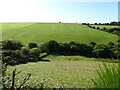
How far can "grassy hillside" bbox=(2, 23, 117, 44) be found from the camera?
80.6 m

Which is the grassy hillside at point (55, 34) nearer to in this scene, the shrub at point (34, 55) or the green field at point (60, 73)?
the shrub at point (34, 55)

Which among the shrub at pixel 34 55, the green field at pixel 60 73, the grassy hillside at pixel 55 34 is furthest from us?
the grassy hillside at pixel 55 34

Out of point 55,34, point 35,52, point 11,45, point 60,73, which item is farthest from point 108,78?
point 55,34

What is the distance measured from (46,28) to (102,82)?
298ft

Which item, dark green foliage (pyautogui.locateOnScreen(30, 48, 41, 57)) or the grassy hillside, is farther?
the grassy hillside

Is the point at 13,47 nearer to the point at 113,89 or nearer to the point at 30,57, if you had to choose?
the point at 30,57

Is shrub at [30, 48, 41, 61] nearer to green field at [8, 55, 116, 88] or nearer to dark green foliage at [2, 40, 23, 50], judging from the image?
green field at [8, 55, 116, 88]

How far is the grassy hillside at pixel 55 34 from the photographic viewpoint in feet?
265

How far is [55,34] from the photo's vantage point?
85.8 meters

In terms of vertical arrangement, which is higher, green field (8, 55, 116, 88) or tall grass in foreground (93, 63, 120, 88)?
tall grass in foreground (93, 63, 120, 88)

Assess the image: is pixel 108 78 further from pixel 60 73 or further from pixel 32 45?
pixel 32 45

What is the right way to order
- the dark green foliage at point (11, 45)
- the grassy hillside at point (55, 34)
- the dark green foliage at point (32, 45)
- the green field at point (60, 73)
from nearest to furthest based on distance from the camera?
the green field at point (60, 73), the dark green foliage at point (11, 45), the dark green foliage at point (32, 45), the grassy hillside at point (55, 34)

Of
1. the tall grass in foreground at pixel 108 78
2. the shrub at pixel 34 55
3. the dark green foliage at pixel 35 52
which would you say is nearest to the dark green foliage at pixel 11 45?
the dark green foliage at pixel 35 52

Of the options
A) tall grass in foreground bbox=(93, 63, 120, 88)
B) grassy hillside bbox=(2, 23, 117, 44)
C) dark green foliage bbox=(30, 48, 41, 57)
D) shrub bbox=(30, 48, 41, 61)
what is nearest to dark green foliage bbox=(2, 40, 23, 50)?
dark green foliage bbox=(30, 48, 41, 57)
